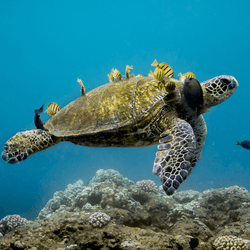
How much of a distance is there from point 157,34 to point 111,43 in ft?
60.2

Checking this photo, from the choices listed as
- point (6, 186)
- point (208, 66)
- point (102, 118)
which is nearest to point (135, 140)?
point (102, 118)

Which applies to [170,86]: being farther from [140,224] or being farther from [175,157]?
[140,224]

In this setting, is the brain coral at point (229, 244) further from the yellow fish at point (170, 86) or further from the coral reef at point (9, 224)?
the coral reef at point (9, 224)

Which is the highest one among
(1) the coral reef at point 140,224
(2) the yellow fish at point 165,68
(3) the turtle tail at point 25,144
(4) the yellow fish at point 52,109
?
(2) the yellow fish at point 165,68

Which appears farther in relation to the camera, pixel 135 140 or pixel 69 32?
pixel 69 32

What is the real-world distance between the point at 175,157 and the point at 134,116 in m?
1.10

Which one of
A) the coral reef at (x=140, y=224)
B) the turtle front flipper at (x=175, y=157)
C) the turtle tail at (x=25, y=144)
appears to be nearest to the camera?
the turtle front flipper at (x=175, y=157)

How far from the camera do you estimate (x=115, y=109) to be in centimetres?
358

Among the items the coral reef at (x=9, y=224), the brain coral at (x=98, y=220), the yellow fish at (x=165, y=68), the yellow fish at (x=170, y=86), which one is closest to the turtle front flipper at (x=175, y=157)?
the yellow fish at (x=170, y=86)

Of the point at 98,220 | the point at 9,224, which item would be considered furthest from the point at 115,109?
the point at 9,224

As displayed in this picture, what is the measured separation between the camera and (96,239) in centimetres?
312

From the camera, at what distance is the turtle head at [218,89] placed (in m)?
3.61

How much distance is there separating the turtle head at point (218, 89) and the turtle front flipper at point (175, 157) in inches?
36.8

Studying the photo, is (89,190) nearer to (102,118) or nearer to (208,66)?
(102,118)
